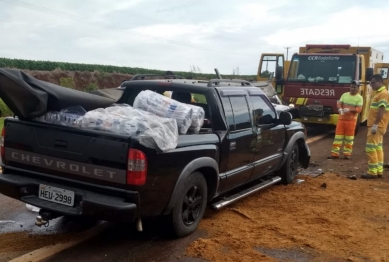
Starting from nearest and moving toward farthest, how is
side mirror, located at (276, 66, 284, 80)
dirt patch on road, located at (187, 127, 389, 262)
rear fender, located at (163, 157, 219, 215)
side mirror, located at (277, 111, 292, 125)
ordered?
rear fender, located at (163, 157, 219, 215)
dirt patch on road, located at (187, 127, 389, 262)
side mirror, located at (277, 111, 292, 125)
side mirror, located at (276, 66, 284, 80)

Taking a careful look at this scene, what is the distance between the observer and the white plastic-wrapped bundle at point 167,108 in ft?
15.3

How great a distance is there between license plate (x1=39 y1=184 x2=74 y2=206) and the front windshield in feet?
35.6

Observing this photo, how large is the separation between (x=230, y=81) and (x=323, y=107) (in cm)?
822

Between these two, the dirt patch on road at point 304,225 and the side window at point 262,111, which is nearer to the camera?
the dirt patch on road at point 304,225

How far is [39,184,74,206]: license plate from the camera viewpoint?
407 cm

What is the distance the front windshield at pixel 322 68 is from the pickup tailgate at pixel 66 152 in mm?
10720

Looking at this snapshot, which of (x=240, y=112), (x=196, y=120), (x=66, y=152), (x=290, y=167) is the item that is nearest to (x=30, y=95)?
(x=66, y=152)

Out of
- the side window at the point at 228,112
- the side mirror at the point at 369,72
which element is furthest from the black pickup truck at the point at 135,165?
the side mirror at the point at 369,72

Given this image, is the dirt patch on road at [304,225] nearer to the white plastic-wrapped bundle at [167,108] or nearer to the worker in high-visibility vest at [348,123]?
the white plastic-wrapped bundle at [167,108]

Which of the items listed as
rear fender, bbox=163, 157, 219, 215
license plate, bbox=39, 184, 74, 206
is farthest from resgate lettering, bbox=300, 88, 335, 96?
license plate, bbox=39, 184, 74, 206

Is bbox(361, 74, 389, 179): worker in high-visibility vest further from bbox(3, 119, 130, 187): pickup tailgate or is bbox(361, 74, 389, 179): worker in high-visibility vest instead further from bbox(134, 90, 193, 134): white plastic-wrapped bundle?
bbox(3, 119, 130, 187): pickup tailgate

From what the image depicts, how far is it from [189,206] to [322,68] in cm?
1019

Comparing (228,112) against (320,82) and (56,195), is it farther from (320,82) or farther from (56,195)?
(320,82)

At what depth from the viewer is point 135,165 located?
3.88m
